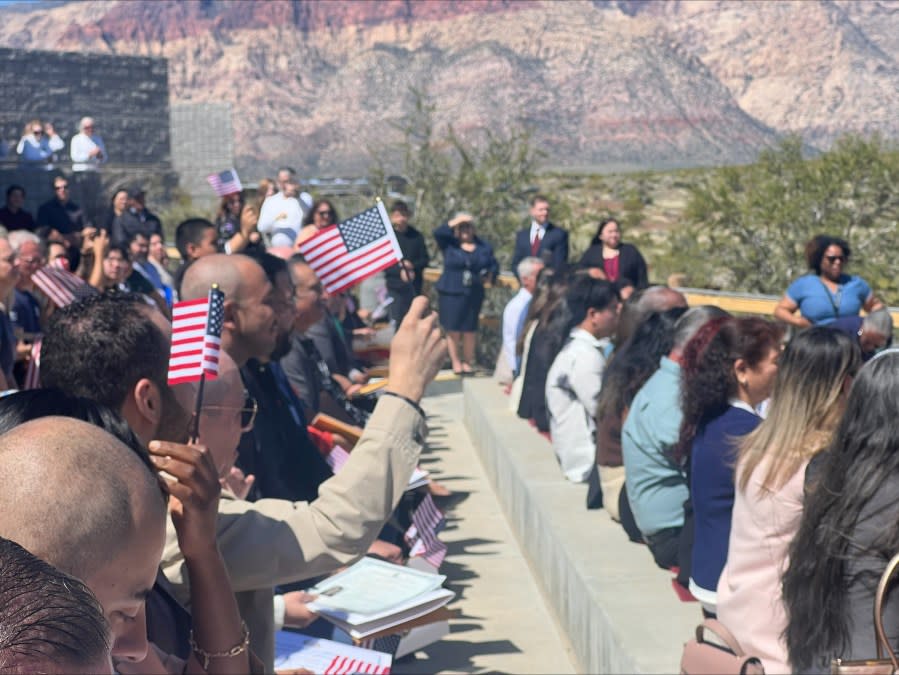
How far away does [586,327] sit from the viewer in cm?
753

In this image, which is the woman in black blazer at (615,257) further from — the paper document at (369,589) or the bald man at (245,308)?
the bald man at (245,308)

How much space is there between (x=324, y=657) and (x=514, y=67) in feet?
489

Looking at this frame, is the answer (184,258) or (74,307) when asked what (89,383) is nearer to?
(74,307)

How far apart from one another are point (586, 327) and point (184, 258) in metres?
2.92

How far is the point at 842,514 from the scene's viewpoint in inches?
125

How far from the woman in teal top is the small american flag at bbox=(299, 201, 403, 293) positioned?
484 centimetres

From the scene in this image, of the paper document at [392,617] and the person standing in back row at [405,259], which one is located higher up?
the paper document at [392,617]

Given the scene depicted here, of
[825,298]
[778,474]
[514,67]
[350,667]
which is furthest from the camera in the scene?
[514,67]

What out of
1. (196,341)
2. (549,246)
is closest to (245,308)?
(196,341)

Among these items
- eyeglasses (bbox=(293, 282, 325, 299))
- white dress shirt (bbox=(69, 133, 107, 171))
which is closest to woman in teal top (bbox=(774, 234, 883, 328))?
eyeglasses (bbox=(293, 282, 325, 299))

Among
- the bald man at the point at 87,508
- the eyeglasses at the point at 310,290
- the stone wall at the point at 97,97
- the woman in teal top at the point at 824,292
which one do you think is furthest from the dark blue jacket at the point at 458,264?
the stone wall at the point at 97,97

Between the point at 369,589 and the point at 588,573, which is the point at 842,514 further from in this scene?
the point at 588,573

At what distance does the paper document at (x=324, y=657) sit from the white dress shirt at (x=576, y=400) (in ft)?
9.94

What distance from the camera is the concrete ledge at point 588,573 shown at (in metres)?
4.62
